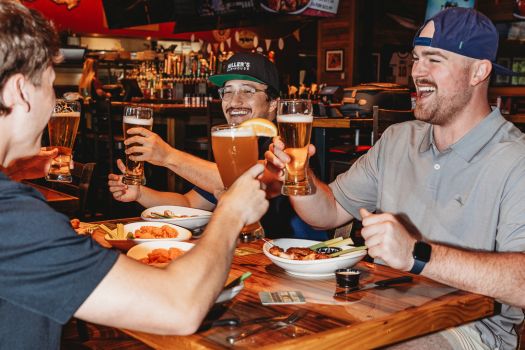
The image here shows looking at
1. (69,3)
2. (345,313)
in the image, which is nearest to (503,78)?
(69,3)

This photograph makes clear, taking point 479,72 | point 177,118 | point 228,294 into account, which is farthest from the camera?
point 177,118

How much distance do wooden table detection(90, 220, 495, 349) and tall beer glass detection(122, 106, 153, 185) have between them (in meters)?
0.72

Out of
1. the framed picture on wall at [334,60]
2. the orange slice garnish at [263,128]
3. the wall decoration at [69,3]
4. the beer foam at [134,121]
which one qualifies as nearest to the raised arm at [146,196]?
the beer foam at [134,121]

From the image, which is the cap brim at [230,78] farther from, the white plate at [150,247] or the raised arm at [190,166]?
the white plate at [150,247]

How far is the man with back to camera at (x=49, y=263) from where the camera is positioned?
1.08 meters

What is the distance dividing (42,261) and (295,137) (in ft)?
2.85

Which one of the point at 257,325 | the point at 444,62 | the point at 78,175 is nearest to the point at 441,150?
the point at 444,62

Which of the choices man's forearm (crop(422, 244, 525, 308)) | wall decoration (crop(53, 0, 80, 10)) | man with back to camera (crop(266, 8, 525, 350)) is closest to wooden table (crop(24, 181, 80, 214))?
man with back to camera (crop(266, 8, 525, 350))

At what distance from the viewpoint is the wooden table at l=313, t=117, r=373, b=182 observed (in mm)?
4965

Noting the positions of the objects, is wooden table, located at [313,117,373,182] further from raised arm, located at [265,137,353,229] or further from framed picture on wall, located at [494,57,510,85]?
framed picture on wall, located at [494,57,510,85]

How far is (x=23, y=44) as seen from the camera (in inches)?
46.3

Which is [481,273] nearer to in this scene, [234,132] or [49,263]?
[234,132]

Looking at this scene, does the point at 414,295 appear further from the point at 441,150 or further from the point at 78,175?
the point at 78,175

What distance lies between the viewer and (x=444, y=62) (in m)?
2.12
